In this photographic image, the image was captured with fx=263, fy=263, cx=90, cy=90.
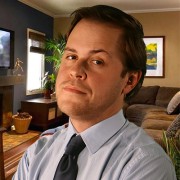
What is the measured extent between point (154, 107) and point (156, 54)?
1418 millimetres

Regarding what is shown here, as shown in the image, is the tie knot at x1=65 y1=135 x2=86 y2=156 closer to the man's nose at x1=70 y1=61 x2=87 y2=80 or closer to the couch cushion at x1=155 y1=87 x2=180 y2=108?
the man's nose at x1=70 y1=61 x2=87 y2=80

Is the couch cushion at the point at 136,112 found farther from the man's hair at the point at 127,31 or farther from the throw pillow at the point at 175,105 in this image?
the man's hair at the point at 127,31

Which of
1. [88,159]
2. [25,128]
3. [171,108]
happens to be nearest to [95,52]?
[88,159]

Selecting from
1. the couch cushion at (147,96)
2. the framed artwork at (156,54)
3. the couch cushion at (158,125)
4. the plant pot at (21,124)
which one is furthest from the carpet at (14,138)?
the framed artwork at (156,54)

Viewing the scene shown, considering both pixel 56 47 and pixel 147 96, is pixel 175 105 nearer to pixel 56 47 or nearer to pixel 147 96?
pixel 147 96

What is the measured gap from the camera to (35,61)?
559 cm

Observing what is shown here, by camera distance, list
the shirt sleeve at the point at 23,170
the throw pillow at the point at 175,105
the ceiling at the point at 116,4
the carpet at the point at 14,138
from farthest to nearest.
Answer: the ceiling at the point at 116,4, the throw pillow at the point at 175,105, the carpet at the point at 14,138, the shirt sleeve at the point at 23,170

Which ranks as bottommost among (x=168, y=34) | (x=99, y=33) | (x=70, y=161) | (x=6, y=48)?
(x=70, y=161)

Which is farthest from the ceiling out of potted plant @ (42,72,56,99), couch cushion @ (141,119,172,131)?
couch cushion @ (141,119,172,131)

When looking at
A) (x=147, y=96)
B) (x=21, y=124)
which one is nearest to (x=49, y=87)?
(x=21, y=124)

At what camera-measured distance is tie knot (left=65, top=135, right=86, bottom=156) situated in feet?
2.40

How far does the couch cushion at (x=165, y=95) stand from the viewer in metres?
5.11

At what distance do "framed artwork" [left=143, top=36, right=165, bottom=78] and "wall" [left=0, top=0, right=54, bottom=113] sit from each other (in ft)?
7.98

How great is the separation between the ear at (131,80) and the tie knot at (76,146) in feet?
0.62
